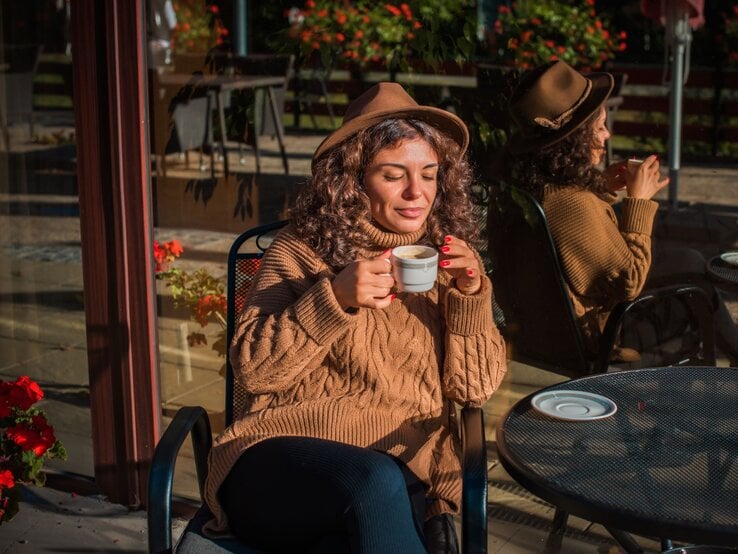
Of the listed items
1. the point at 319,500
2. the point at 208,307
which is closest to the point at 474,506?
the point at 319,500

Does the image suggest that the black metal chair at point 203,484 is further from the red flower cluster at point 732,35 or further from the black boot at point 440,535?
the red flower cluster at point 732,35

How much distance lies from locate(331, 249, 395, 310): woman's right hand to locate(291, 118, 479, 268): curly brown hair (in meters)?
0.23

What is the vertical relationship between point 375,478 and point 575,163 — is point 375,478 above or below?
below

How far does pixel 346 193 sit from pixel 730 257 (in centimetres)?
126

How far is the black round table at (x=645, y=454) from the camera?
1815mm

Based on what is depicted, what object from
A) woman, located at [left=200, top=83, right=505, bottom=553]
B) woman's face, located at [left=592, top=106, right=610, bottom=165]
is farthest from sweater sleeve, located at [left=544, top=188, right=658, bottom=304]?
woman, located at [left=200, top=83, right=505, bottom=553]

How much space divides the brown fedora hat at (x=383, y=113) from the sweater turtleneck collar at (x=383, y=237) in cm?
22

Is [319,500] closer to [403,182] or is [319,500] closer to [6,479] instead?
[403,182]

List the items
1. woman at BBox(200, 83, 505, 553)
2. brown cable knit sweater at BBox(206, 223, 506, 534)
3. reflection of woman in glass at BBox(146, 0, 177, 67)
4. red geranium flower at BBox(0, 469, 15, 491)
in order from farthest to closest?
reflection of woman in glass at BBox(146, 0, 177, 67) → red geranium flower at BBox(0, 469, 15, 491) → brown cable knit sweater at BBox(206, 223, 506, 534) → woman at BBox(200, 83, 505, 553)

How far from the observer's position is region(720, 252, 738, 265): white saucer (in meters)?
3.11

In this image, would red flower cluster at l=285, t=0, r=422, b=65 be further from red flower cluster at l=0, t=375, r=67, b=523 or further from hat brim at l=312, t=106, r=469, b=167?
red flower cluster at l=0, t=375, r=67, b=523

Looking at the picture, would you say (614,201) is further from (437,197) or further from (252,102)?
(252,102)

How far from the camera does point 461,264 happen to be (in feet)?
7.95

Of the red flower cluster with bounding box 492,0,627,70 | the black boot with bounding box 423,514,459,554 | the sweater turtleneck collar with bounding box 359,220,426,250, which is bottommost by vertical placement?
the black boot with bounding box 423,514,459,554
